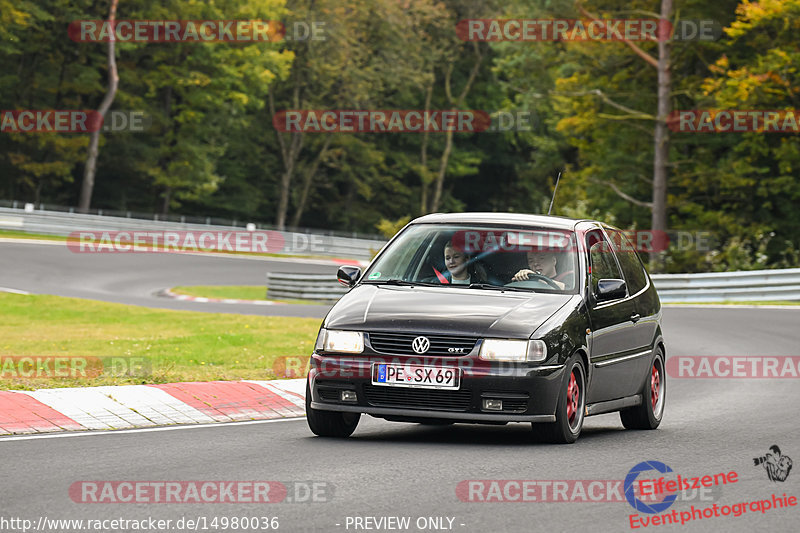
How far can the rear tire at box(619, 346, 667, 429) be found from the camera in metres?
11.5

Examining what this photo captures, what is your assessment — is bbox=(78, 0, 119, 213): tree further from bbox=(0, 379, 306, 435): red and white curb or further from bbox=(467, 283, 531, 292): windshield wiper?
bbox=(467, 283, 531, 292): windshield wiper

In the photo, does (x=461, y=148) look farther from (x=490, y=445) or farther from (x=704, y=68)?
(x=490, y=445)

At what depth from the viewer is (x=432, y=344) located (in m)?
9.41

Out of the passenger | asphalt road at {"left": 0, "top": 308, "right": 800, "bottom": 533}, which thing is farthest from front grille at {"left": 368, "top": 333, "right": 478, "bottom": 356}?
the passenger

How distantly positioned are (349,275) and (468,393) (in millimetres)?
1936

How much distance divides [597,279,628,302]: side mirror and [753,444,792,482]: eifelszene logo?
65.6 inches

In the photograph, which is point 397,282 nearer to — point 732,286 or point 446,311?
point 446,311

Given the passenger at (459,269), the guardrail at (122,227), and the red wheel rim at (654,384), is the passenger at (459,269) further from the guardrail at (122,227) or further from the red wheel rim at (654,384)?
the guardrail at (122,227)

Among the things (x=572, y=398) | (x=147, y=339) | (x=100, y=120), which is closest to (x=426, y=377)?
(x=572, y=398)

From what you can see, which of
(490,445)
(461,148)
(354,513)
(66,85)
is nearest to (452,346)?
(490,445)

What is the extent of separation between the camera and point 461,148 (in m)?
85.9

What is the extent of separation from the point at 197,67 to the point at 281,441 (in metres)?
61.5

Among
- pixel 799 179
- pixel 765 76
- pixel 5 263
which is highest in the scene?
pixel 765 76

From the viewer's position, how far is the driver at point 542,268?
10.5 meters
